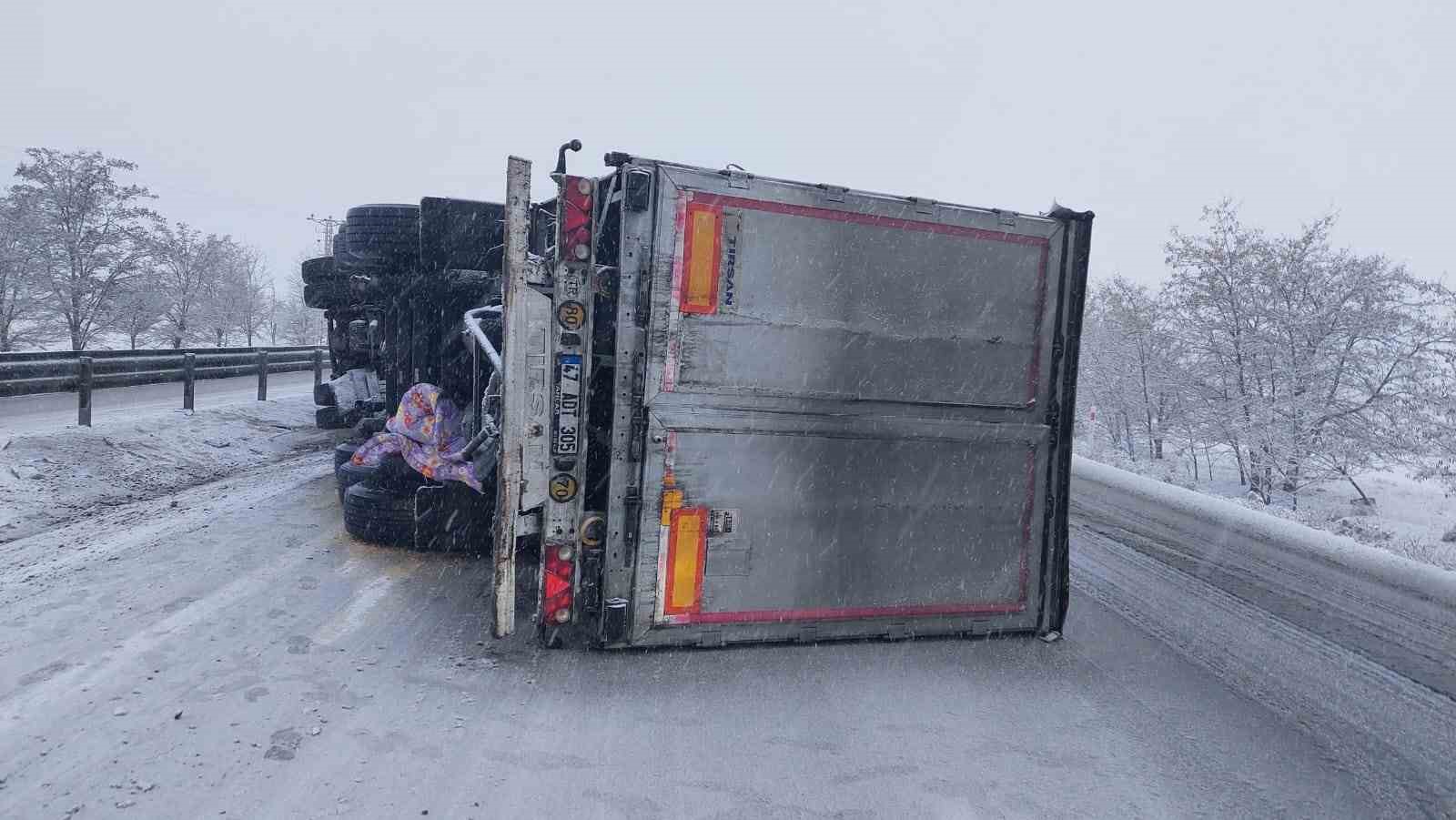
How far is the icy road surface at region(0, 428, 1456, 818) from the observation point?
8.55 feet

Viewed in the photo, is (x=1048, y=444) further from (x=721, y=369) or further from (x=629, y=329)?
(x=629, y=329)

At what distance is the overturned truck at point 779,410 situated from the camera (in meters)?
3.52

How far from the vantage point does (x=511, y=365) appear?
11.4ft

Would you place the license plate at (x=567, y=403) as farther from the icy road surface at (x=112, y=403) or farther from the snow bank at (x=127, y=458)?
the icy road surface at (x=112, y=403)

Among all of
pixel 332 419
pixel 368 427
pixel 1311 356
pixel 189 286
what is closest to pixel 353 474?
pixel 368 427

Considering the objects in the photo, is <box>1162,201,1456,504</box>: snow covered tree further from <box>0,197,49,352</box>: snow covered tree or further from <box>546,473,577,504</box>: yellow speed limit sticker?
<box>0,197,49,352</box>: snow covered tree

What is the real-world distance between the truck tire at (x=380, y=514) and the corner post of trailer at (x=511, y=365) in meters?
2.07

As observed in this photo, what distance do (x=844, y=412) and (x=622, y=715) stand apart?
1.82 m

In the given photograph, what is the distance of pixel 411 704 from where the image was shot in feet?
10.4

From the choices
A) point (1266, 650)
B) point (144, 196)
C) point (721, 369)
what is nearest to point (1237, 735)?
point (1266, 650)

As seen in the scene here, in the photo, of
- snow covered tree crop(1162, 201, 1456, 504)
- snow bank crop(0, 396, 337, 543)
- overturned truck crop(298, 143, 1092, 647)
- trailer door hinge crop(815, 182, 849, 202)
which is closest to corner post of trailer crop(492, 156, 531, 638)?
overturned truck crop(298, 143, 1092, 647)

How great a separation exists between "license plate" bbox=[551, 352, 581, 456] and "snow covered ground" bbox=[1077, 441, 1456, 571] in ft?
39.1

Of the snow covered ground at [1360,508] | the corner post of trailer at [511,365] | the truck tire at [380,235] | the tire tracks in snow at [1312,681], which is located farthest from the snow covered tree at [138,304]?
the tire tracks in snow at [1312,681]

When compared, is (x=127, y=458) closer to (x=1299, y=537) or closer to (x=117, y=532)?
(x=117, y=532)
